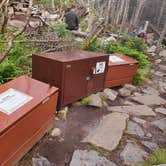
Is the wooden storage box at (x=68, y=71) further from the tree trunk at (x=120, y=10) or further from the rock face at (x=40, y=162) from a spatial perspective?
the tree trunk at (x=120, y=10)

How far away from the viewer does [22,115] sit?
6.53ft

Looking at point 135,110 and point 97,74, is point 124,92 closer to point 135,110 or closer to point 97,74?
point 135,110

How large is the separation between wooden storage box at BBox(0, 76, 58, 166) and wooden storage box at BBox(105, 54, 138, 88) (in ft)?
5.93

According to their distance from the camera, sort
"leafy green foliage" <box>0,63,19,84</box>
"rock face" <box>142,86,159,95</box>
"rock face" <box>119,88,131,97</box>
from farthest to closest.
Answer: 1. "rock face" <box>142,86,159,95</box>
2. "rock face" <box>119,88,131,97</box>
3. "leafy green foliage" <box>0,63,19,84</box>

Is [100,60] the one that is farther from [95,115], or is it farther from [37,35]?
[37,35]

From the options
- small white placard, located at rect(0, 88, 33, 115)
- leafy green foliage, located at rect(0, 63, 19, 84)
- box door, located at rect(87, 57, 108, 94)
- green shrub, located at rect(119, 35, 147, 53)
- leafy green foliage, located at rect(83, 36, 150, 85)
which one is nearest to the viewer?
small white placard, located at rect(0, 88, 33, 115)

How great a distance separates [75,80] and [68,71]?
25 cm

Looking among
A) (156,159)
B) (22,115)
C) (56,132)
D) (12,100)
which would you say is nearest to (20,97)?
(12,100)

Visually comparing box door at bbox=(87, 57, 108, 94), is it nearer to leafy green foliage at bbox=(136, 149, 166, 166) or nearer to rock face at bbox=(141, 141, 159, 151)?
rock face at bbox=(141, 141, 159, 151)

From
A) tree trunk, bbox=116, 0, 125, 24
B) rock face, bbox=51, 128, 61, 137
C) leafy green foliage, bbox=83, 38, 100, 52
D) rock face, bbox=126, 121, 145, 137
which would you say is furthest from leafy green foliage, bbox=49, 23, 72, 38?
tree trunk, bbox=116, 0, 125, 24

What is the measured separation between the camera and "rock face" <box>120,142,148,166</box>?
2.55m

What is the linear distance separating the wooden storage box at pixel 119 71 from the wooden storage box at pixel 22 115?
181 cm

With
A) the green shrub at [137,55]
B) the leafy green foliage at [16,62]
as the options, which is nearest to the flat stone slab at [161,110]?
the green shrub at [137,55]

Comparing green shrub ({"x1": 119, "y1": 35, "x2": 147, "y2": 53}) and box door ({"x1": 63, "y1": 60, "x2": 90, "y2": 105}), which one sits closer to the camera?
box door ({"x1": 63, "y1": 60, "x2": 90, "y2": 105})
